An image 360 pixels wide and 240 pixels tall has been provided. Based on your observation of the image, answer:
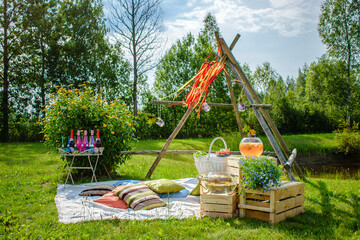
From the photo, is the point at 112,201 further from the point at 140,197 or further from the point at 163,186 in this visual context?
the point at 163,186

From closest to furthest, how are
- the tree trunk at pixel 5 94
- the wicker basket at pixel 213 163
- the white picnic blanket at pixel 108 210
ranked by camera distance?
1. the white picnic blanket at pixel 108 210
2. the wicker basket at pixel 213 163
3. the tree trunk at pixel 5 94

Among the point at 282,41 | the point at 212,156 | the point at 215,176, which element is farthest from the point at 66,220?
the point at 282,41

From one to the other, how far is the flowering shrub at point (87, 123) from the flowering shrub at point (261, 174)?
3.28 meters

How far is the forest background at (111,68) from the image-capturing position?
50.0ft

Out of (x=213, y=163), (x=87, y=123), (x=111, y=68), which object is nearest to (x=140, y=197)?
(x=213, y=163)

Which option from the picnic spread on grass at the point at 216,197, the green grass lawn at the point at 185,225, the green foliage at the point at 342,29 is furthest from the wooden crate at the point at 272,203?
the green foliage at the point at 342,29

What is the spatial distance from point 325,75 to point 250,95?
13398 millimetres

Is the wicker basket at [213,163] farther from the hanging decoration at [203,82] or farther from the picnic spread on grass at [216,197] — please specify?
the hanging decoration at [203,82]

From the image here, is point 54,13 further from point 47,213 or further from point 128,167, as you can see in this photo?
point 47,213

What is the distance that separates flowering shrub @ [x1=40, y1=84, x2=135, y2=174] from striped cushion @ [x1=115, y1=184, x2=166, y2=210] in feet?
5.89

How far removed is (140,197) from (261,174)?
1.81 meters

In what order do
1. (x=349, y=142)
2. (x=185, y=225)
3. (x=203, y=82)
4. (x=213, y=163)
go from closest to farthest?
(x=185, y=225) < (x=213, y=163) < (x=203, y=82) < (x=349, y=142)

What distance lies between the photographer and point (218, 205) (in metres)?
3.69

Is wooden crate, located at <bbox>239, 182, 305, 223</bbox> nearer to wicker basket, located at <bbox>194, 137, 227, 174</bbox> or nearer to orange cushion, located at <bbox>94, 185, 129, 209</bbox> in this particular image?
wicker basket, located at <bbox>194, 137, 227, 174</bbox>
